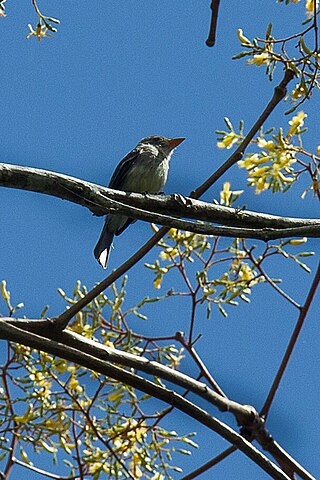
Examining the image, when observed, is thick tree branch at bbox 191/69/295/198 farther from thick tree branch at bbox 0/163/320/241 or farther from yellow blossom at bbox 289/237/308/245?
yellow blossom at bbox 289/237/308/245

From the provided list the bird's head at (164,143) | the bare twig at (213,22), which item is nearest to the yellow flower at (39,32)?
the bare twig at (213,22)

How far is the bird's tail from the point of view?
3.77m

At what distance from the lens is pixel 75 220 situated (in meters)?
3.96

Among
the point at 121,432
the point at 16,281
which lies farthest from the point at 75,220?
the point at 121,432

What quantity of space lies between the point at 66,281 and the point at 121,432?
2.71 meters

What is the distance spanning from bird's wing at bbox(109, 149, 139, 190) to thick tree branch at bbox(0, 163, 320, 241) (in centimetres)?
222

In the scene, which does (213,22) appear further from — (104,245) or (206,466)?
(104,245)

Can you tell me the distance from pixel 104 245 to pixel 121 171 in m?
0.54

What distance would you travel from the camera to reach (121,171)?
4266 millimetres

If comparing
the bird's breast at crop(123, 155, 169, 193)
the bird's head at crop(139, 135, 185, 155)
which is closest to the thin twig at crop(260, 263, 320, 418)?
the bird's breast at crop(123, 155, 169, 193)

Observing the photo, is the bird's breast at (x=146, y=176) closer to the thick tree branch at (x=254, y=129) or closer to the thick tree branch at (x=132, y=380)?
the thick tree branch at (x=254, y=129)

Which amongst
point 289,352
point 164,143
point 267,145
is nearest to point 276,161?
point 267,145

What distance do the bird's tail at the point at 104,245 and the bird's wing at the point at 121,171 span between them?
13.4 inches

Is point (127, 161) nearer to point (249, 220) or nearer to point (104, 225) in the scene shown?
point (104, 225)
